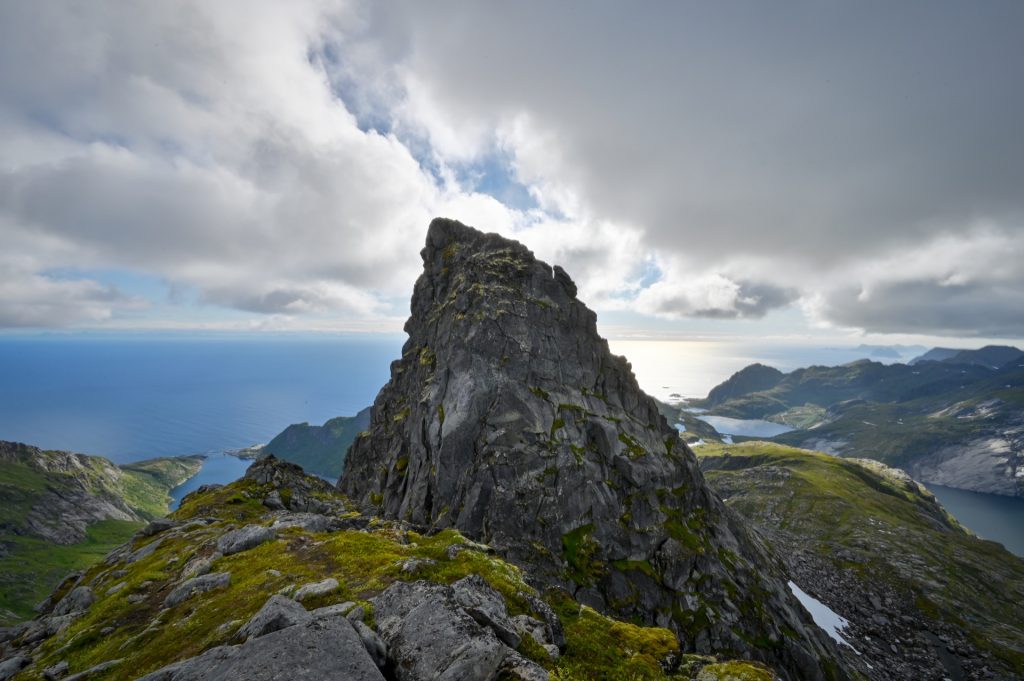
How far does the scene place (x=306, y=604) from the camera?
1755 cm

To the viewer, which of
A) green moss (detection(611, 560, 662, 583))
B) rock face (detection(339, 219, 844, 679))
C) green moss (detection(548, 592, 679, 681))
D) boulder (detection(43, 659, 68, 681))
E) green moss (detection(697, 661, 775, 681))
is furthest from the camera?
green moss (detection(611, 560, 662, 583))

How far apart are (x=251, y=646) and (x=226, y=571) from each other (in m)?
16.9

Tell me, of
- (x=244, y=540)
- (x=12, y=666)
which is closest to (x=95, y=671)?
(x=12, y=666)

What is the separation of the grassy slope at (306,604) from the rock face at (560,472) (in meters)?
23.0

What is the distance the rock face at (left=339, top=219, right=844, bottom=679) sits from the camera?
49125 millimetres

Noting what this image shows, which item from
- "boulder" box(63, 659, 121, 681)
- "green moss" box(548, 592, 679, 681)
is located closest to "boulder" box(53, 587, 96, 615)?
"boulder" box(63, 659, 121, 681)

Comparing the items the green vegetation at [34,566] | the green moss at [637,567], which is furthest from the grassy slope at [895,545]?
the green vegetation at [34,566]

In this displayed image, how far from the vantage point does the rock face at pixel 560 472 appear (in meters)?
49.1

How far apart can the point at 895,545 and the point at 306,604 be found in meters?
169

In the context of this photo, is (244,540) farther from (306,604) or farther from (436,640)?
(436,640)

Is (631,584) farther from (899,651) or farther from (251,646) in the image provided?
(899,651)

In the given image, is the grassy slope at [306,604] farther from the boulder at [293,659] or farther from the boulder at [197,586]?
the boulder at [293,659]

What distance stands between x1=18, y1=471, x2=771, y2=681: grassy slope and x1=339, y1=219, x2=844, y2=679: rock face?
75.6ft

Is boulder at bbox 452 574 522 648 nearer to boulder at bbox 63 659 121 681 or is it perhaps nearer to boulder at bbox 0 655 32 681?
boulder at bbox 63 659 121 681
